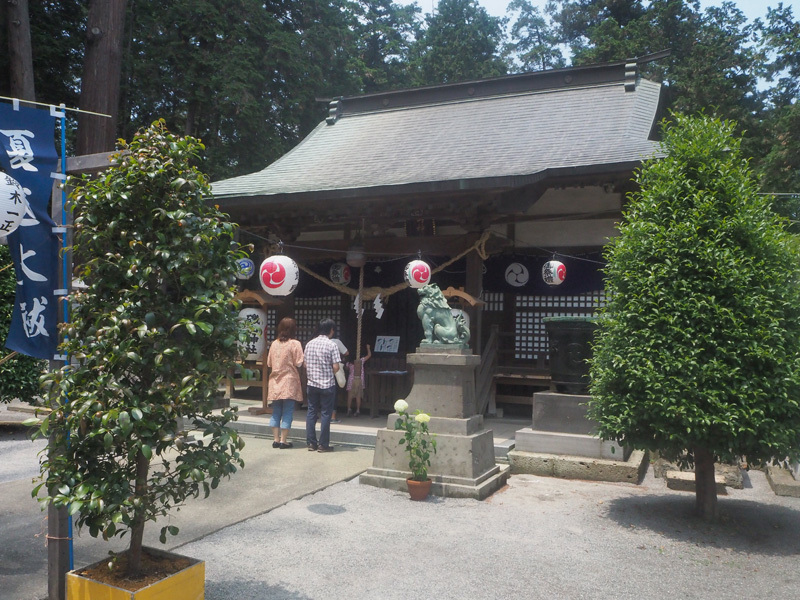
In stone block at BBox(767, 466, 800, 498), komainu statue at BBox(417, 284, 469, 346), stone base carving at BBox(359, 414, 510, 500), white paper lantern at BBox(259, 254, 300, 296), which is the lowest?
stone block at BBox(767, 466, 800, 498)

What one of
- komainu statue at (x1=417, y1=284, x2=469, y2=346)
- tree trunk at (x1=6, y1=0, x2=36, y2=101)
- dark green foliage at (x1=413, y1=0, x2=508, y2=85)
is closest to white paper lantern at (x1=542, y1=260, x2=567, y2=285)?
komainu statue at (x1=417, y1=284, x2=469, y2=346)

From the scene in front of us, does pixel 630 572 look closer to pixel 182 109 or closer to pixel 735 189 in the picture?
pixel 735 189

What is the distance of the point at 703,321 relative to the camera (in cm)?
518

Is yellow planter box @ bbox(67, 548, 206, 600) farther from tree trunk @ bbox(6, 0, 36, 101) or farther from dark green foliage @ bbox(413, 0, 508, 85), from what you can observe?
dark green foliage @ bbox(413, 0, 508, 85)

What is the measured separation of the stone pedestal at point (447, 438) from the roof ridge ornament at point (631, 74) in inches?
333

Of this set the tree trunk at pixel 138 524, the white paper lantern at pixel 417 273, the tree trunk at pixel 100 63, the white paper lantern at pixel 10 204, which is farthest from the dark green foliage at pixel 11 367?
the tree trunk at pixel 138 524

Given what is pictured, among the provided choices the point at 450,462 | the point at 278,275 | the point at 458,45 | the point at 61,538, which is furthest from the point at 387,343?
the point at 458,45

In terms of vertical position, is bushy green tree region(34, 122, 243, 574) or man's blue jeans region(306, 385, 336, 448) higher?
bushy green tree region(34, 122, 243, 574)

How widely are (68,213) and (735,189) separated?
203 inches

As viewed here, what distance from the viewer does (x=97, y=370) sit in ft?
10.7

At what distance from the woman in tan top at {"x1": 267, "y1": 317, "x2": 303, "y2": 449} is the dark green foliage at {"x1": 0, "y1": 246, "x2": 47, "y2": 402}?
3046 millimetres

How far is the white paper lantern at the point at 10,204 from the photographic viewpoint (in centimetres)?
328

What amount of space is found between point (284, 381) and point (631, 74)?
Result: 31.0 feet

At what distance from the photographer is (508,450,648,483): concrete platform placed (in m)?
7.14
